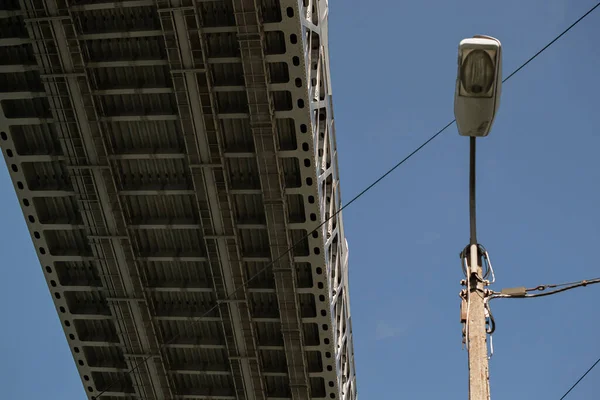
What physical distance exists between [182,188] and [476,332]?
21918 millimetres

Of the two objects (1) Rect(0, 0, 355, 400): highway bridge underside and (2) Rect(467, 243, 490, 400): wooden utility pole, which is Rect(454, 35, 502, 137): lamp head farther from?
(1) Rect(0, 0, 355, 400): highway bridge underside

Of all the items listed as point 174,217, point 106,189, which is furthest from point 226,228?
point 106,189

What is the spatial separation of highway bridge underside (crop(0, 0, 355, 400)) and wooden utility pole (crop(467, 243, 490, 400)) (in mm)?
16912

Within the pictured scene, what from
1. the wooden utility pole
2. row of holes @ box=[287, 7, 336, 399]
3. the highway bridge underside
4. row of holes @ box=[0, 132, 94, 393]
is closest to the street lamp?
the wooden utility pole

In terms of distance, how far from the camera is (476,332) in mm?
8969

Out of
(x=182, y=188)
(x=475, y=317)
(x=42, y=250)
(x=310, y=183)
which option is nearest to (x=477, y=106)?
(x=475, y=317)

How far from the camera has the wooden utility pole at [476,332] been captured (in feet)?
28.1

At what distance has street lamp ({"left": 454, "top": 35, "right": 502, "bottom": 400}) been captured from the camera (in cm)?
823

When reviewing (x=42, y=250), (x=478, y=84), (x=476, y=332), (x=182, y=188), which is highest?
(x=478, y=84)

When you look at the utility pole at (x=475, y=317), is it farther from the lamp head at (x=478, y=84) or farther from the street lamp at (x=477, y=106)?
the lamp head at (x=478, y=84)

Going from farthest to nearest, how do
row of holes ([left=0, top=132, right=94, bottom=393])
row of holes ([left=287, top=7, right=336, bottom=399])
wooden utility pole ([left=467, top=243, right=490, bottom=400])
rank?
row of holes ([left=0, top=132, right=94, bottom=393]) < row of holes ([left=287, top=7, right=336, bottom=399]) < wooden utility pole ([left=467, top=243, right=490, bottom=400])

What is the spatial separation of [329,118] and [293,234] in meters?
4.50

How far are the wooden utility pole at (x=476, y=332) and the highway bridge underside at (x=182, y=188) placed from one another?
1691 centimetres

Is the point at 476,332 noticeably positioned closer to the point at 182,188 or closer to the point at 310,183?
the point at 310,183
